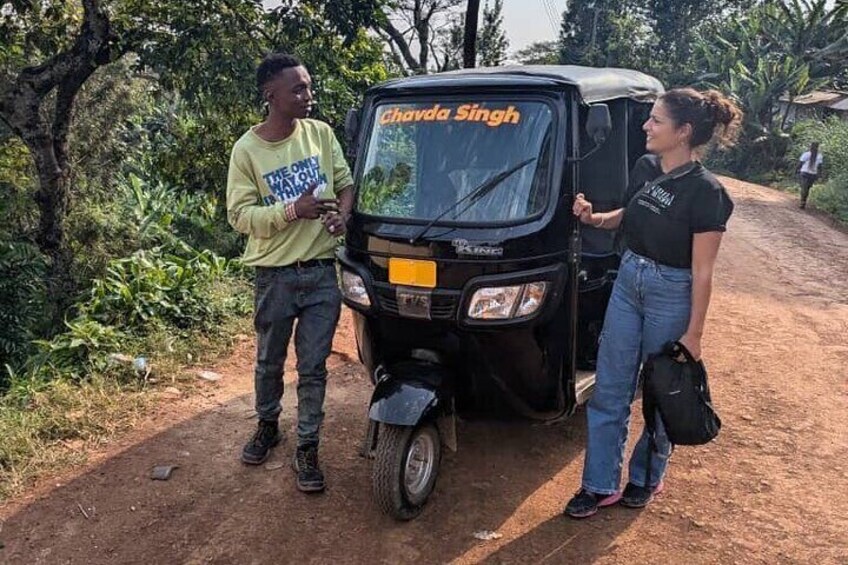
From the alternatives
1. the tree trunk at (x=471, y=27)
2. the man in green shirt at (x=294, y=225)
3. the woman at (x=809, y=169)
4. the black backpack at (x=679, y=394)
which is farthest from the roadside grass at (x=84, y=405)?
the woman at (x=809, y=169)

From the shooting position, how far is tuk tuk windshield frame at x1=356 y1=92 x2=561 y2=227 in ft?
10.5

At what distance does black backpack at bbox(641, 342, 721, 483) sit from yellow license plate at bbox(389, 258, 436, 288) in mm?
1050

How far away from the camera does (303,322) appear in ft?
11.4

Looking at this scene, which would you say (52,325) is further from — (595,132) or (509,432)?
(595,132)

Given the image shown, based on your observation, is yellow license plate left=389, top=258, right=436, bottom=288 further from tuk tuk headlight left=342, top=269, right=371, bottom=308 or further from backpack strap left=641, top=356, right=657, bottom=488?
backpack strap left=641, top=356, right=657, bottom=488

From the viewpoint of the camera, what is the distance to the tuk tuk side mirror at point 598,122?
10.1 feet

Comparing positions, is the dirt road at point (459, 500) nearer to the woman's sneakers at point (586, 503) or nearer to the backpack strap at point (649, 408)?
the woman's sneakers at point (586, 503)

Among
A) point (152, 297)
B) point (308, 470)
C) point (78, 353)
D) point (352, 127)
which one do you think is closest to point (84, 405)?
point (78, 353)

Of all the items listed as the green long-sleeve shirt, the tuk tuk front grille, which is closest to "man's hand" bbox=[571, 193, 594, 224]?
the tuk tuk front grille

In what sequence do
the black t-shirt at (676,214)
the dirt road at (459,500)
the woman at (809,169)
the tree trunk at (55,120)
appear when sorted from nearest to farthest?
the black t-shirt at (676,214)
the dirt road at (459,500)
the tree trunk at (55,120)
the woman at (809,169)

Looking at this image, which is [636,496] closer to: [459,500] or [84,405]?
[459,500]

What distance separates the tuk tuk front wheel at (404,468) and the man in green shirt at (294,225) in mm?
510

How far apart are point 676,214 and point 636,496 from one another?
144 cm

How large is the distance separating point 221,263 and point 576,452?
425cm
